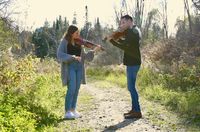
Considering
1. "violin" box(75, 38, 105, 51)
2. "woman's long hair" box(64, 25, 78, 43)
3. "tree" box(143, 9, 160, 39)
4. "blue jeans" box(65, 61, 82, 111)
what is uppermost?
"tree" box(143, 9, 160, 39)

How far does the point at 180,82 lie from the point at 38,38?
56468mm

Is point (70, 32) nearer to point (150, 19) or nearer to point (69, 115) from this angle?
point (69, 115)

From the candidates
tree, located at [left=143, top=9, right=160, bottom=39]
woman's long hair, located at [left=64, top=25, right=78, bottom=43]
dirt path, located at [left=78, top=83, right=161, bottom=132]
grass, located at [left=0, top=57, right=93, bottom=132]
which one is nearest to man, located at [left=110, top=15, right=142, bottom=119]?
dirt path, located at [left=78, top=83, right=161, bottom=132]

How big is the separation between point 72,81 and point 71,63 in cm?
42

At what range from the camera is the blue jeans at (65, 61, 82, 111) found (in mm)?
10805

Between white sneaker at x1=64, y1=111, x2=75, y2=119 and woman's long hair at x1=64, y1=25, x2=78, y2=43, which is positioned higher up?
woman's long hair at x1=64, y1=25, x2=78, y2=43

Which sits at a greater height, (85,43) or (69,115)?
(85,43)

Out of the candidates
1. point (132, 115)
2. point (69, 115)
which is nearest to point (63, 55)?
point (69, 115)

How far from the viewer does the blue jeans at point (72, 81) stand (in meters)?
10.8

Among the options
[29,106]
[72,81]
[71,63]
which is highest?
[71,63]

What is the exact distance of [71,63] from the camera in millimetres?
10805

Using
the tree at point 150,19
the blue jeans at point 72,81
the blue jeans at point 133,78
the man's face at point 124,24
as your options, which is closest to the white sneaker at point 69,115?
the blue jeans at point 72,81

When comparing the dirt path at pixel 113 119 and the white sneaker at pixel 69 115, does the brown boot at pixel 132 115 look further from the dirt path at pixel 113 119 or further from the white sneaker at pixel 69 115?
the white sneaker at pixel 69 115

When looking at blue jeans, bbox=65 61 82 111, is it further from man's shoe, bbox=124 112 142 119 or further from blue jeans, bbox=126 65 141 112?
man's shoe, bbox=124 112 142 119
